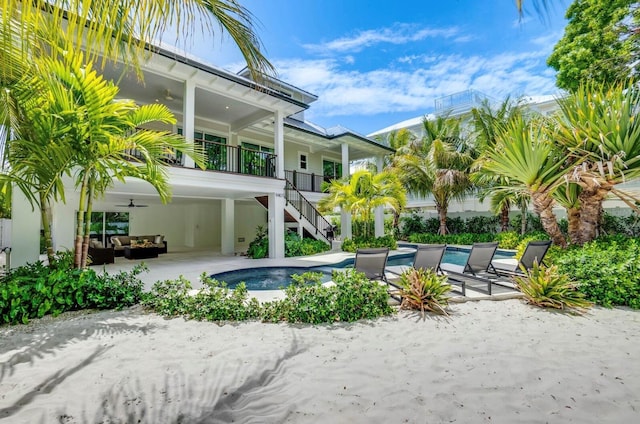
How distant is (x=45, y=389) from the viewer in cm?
307

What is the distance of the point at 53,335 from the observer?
4.43 m

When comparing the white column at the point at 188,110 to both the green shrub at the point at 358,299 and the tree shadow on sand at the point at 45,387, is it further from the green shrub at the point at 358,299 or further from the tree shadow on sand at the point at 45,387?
the tree shadow on sand at the point at 45,387

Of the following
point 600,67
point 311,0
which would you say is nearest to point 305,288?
point 311,0

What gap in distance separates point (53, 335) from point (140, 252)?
9822mm

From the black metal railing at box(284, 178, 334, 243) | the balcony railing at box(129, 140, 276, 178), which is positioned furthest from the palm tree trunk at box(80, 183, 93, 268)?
the black metal railing at box(284, 178, 334, 243)

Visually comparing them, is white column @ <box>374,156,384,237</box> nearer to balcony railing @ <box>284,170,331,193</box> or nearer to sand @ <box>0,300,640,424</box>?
balcony railing @ <box>284,170,331,193</box>

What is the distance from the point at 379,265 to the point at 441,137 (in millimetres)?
14809

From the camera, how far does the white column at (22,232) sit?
7562 millimetres

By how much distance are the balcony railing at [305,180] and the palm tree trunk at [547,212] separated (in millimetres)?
11060

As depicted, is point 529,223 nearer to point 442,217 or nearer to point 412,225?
point 442,217

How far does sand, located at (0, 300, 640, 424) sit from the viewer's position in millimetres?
2729

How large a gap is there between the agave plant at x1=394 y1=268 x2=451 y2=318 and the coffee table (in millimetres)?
11858

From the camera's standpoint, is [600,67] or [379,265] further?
[600,67]

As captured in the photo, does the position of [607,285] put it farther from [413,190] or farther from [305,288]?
[413,190]
